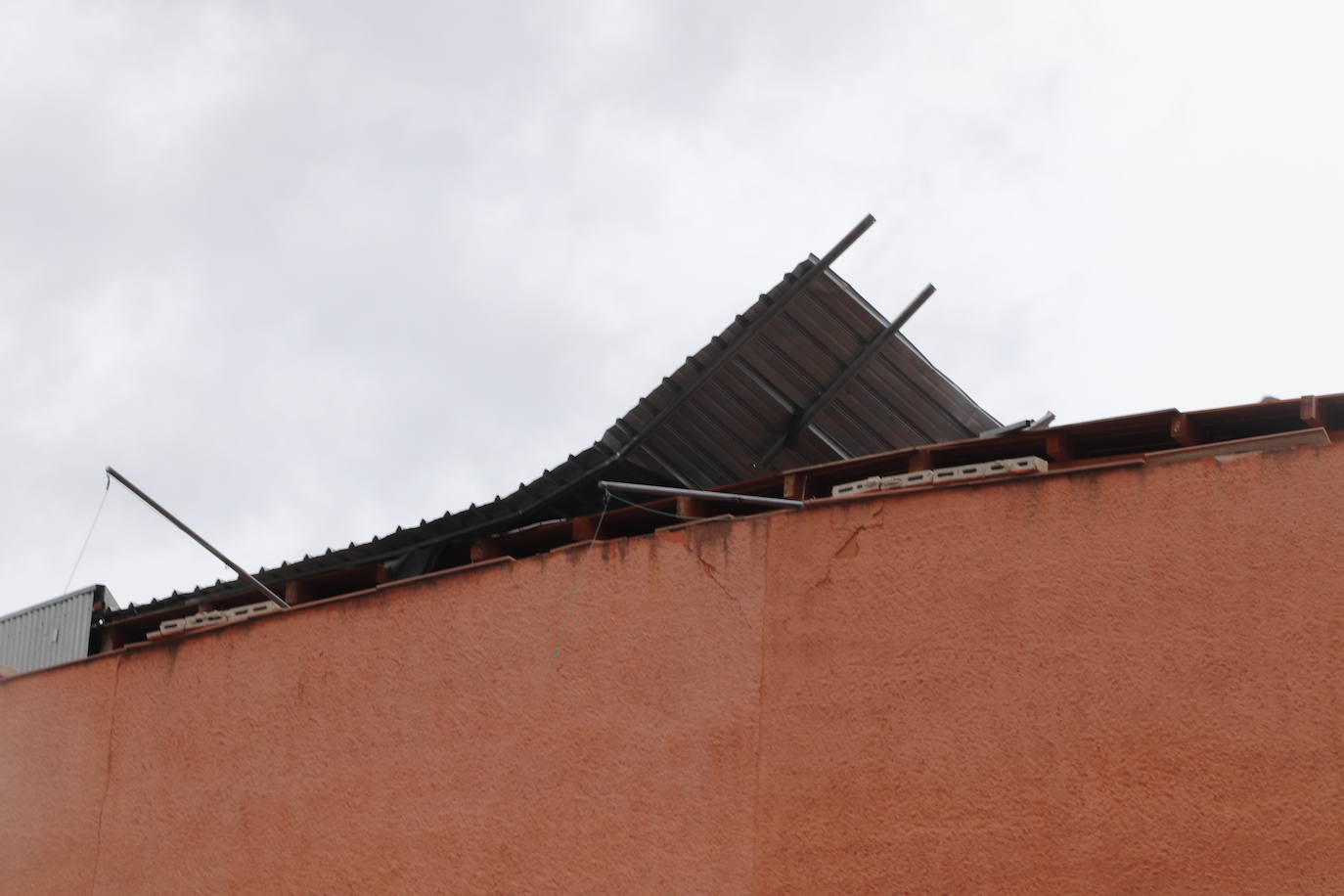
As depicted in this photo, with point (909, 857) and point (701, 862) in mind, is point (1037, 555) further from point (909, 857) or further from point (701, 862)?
point (701, 862)

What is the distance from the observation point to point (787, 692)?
31.4 ft

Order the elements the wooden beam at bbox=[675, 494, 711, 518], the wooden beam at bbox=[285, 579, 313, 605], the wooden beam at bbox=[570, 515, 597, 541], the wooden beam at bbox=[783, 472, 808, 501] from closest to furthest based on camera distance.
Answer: the wooden beam at bbox=[783, 472, 808, 501] → the wooden beam at bbox=[675, 494, 711, 518] → the wooden beam at bbox=[570, 515, 597, 541] → the wooden beam at bbox=[285, 579, 313, 605]

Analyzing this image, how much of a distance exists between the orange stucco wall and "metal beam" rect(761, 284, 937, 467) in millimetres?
3304

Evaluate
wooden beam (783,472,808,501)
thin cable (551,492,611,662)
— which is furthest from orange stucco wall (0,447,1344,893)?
wooden beam (783,472,808,501)

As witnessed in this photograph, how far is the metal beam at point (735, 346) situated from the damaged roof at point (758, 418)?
0.01m

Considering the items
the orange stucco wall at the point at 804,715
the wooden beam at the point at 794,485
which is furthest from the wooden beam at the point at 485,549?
the wooden beam at the point at 794,485

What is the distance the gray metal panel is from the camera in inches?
576

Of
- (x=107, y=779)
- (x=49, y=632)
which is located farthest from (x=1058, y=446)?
(x=49, y=632)

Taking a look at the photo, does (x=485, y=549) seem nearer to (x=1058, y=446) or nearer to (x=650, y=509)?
(x=650, y=509)

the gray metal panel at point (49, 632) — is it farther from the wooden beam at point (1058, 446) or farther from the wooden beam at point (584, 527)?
the wooden beam at point (1058, 446)

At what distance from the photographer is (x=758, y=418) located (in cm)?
1347

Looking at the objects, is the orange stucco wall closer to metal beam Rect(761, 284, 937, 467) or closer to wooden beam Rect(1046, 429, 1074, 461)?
wooden beam Rect(1046, 429, 1074, 461)

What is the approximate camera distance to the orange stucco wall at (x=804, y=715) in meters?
8.20

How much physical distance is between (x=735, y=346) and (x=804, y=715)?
4.10 m
